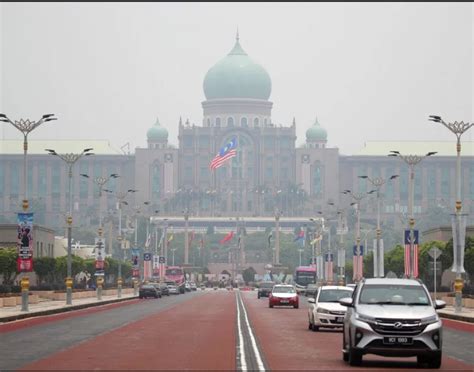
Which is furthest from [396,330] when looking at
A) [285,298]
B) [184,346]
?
[285,298]

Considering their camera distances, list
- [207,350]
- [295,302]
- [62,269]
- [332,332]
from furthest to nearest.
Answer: [62,269]
[295,302]
[332,332]
[207,350]

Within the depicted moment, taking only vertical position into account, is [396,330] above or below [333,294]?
below

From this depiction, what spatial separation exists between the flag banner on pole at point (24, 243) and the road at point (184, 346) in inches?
404

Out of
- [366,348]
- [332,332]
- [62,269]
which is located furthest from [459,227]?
[62,269]

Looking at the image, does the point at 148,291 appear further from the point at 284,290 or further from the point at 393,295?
the point at 393,295

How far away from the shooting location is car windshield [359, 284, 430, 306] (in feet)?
108

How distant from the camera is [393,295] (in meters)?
33.1

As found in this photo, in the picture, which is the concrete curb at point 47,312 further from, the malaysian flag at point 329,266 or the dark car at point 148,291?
the malaysian flag at point 329,266

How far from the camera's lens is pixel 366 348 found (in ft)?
103

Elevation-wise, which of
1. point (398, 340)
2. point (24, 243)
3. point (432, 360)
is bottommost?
point (432, 360)

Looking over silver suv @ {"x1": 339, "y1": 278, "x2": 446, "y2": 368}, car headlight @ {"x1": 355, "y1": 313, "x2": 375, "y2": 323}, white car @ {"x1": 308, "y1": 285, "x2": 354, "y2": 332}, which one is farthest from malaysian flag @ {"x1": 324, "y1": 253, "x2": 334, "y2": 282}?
car headlight @ {"x1": 355, "y1": 313, "x2": 375, "y2": 323}

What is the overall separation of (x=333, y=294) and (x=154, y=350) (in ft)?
51.6

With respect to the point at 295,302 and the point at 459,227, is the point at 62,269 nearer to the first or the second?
the point at 295,302

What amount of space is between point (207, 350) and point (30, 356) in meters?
4.67
